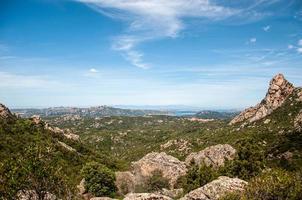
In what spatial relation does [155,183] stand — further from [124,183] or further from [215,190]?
[215,190]

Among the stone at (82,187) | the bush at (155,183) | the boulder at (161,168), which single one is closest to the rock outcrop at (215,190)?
the bush at (155,183)

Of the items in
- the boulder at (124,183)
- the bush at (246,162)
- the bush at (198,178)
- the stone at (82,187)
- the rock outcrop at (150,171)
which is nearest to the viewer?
the bush at (198,178)

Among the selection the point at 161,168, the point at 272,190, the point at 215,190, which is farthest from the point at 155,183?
the point at 272,190

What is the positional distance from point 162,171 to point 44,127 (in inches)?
2568

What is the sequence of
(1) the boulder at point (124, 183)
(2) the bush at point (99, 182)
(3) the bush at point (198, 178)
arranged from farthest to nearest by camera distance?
(1) the boulder at point (124, 183) → (2) the bush at point (99, 182) → (3) the bush at point (198, 178)

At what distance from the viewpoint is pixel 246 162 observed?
88.6 meters

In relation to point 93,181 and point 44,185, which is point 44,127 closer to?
point 93,181

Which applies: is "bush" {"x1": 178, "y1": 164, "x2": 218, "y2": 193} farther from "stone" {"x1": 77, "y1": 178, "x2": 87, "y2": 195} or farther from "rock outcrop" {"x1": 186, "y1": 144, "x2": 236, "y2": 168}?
"rock outcrop" {"x1": 186, "y1": 144, "x2": 236, "y2": 168}

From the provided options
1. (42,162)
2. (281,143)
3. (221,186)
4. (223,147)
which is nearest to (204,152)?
(223,147)

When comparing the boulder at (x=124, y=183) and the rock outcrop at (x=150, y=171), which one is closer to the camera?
the boulder at (x=124, y=183)

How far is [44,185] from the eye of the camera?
43844 mm

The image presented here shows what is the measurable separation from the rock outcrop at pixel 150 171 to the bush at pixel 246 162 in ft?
79.3

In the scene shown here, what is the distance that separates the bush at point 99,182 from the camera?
314 ft

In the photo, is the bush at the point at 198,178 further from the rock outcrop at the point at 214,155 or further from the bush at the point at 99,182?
the rock outcrop at the point at 214,155
